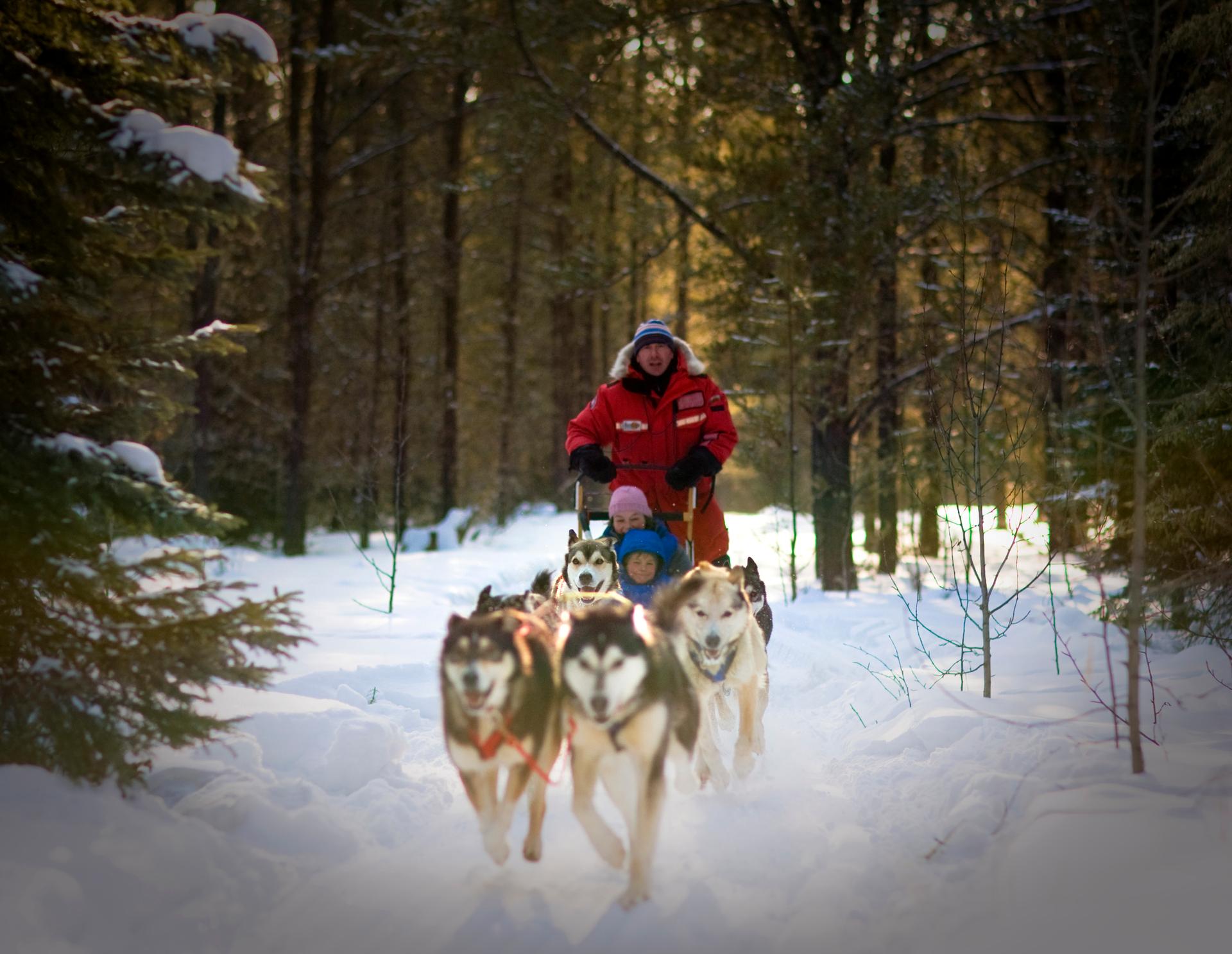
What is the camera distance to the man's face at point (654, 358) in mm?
5418

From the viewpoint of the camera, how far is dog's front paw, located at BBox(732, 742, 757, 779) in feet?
12.8

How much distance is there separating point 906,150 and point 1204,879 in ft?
36.5

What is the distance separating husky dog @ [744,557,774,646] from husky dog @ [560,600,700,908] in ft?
6.28

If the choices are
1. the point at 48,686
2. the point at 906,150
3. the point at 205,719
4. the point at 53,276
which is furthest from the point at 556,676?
the point at 906,150

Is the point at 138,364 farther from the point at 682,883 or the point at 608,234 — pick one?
the point at 608,234

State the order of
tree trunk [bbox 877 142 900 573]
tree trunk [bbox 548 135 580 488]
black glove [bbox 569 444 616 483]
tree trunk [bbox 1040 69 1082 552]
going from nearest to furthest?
black glove [bbox 569 444 616 483] → tree trunk [bbox 1040 69 1082 552] → tree trunk [bbox 877 142 900 573] → tree trunk [bbox 548 135 580 488]

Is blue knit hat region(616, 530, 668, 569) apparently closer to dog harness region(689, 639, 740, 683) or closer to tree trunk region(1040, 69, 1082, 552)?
dog harness region(689, 639, 740, 683)

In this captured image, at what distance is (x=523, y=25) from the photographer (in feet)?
29.3

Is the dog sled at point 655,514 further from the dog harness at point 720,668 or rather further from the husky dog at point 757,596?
the dog harness at point 720,668

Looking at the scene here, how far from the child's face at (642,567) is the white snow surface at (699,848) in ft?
3.65

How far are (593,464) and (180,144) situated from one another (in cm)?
277

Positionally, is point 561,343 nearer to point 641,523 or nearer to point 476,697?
point 641,523

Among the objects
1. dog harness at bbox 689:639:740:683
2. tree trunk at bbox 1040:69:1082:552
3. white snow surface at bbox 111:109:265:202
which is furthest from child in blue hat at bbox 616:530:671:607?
tree trunk at bbox 1040:69:1082:552

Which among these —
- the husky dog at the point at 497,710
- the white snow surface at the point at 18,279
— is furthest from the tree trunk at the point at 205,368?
the husky dog at the point at 497,710
